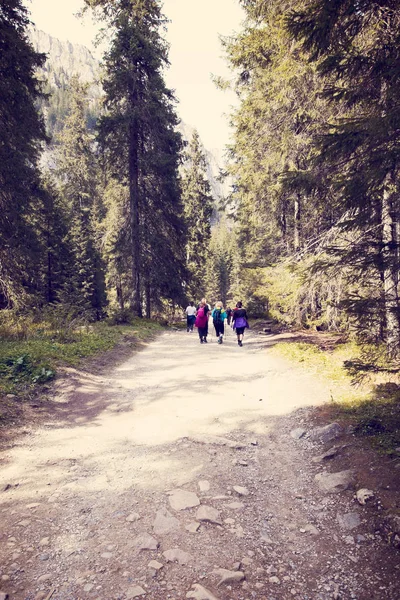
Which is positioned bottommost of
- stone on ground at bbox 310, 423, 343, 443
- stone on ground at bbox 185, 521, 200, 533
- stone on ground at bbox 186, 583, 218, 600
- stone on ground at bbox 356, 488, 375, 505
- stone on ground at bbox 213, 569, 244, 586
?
stone on ground at bbox 213, 569, 244, 586

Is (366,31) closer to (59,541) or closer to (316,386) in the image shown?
(316,386)

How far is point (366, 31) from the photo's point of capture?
714 centimetres

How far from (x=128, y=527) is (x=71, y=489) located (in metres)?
1.05

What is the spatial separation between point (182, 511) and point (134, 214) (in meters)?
18.2

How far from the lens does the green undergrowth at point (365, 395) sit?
14.9 ft

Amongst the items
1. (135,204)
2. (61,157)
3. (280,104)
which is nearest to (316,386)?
(280,104)

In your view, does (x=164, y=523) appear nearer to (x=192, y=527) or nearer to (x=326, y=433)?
(x=192, y=527)

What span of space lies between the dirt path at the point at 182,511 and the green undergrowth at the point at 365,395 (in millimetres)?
497

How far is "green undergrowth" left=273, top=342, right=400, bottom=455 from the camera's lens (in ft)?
14.9

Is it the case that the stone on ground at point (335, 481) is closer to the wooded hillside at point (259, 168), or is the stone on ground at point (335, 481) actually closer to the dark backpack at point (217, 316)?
the wooded hillside at point (259, 168)

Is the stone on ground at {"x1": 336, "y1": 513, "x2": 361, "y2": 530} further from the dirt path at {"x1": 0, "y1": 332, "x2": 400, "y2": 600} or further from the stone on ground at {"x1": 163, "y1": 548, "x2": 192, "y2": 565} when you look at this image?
the stone on ground at {"x1": 163, "y1": 548, "x2": 192, "y2": 565}

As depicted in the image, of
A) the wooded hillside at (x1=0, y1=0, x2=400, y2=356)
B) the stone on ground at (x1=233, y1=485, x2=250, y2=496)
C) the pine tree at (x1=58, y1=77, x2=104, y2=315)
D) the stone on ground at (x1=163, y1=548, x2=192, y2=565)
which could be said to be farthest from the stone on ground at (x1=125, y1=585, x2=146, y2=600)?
the pine tree at (x1=58, y1=77, x2=104, y2=315)

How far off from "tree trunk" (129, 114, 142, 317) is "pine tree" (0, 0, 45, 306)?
261 inches

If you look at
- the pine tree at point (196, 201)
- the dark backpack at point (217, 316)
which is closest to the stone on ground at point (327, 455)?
the dark backpack at point (217, 316)
